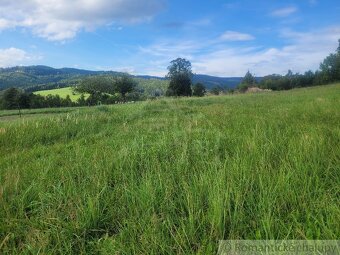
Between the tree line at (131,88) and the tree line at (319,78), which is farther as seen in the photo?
the tree line at (319,78)

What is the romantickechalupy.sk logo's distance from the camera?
2.19 metres

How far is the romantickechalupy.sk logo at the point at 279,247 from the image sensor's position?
7.19 ft

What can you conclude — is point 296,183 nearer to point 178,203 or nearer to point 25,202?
point 178,203

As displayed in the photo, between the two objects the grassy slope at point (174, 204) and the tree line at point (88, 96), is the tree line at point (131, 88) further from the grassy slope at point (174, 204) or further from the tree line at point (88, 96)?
the grassy slope at point (174, 204)

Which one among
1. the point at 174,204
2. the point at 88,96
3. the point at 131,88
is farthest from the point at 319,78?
the point at 174,204

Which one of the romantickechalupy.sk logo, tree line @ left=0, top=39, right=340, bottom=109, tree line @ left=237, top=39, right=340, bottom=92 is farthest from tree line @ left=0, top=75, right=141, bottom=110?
the romantickechalupy.sk logo

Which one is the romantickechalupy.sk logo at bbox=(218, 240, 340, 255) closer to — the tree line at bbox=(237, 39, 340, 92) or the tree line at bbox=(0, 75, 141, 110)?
the tree line at bbox=(0, 75, 141, 110)

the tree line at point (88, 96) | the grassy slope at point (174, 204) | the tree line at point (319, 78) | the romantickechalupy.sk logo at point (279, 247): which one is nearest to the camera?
the romantickechalupy.sk logo at point (279, 247)

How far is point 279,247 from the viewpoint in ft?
7.53

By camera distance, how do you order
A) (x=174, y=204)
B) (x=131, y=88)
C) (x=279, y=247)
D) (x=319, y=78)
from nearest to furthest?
1. (x=279, y=247)
2. (x=174, y=204)
3. (x=319, y=78)
4. (x=131, y=88)

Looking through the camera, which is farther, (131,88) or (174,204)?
(131,88)

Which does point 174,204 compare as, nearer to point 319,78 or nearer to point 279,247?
point 279,247

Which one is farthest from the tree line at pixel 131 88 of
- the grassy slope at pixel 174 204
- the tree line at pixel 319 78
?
the grassy slope at pixel 174 204

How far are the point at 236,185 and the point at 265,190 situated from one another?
1.21 feet
